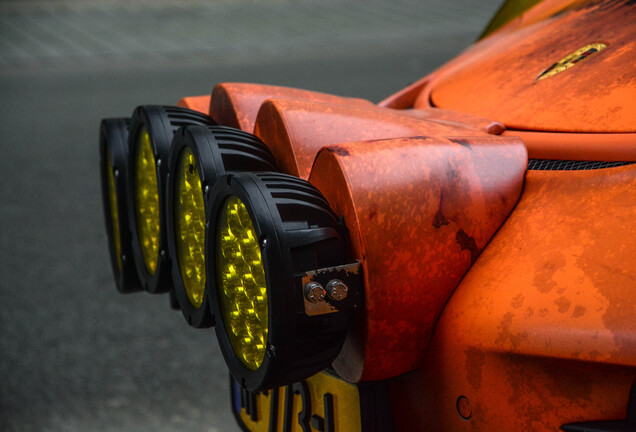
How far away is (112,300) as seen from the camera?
2.64 meters

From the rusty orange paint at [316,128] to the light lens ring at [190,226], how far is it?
0.11 metres

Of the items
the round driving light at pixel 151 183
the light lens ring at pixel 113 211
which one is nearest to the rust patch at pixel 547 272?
the round driving light at pixel 151 183

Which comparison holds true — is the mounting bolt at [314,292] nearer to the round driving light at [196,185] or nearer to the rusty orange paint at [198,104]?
the round driving light at [196,185]

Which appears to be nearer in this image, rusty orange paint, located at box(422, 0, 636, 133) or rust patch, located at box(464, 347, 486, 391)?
rust patch, located at box(464, 347, 486, 391)

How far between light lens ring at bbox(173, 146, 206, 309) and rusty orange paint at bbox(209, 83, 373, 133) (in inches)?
5.3

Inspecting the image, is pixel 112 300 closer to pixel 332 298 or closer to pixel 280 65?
pixel 332 298

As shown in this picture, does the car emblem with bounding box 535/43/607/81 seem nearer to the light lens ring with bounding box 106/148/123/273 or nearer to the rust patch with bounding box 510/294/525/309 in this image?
the rust patch with bounding box 510/294/525/309

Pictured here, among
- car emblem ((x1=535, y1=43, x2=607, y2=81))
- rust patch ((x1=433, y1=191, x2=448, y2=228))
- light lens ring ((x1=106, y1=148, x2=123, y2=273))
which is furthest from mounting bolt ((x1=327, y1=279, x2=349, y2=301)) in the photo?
light lens ring ((x1=106, y1=148, x2=123, y2=273))

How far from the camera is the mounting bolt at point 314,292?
0.73 meters

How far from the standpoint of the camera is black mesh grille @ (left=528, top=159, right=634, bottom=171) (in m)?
0.85

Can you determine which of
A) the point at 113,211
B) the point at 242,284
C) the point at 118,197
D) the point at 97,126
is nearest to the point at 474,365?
the point at 242,284

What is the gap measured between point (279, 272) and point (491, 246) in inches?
10.5

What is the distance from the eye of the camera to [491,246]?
2.77 ft

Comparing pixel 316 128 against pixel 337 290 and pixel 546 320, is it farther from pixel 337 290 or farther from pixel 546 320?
pixel 546 320
